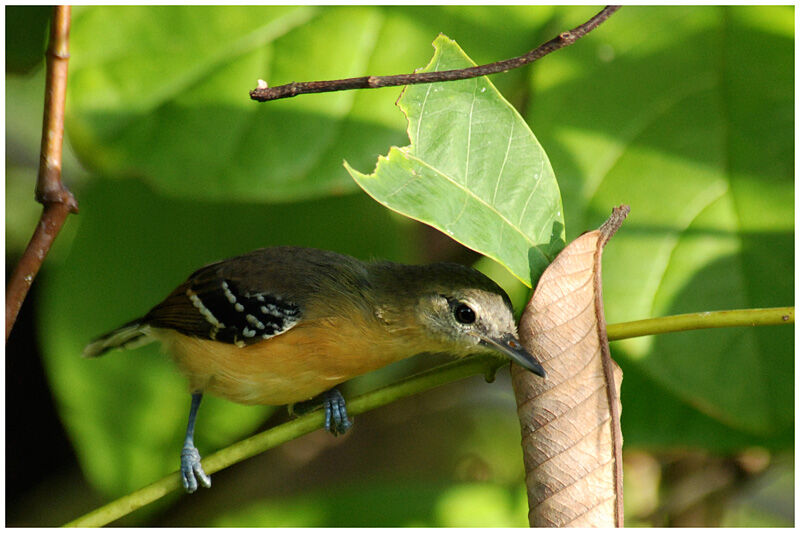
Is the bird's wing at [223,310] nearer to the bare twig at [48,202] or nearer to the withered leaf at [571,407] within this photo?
the bare twig at [48,202]

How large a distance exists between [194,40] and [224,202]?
0.82 m

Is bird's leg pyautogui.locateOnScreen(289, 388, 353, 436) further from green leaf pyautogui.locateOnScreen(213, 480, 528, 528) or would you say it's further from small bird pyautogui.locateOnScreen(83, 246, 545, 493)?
green leaf pyautogui.locateOnScreen(213, 480, 528, 528)

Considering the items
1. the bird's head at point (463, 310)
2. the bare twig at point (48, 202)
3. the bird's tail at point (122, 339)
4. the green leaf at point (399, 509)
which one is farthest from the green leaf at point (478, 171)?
the bird's tail at point (122, 339)

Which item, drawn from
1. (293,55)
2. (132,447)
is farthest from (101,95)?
(132,447)

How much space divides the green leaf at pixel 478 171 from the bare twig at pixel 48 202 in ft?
3.11

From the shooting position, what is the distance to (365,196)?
337 centimetres

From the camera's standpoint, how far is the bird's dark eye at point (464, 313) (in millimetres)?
2658

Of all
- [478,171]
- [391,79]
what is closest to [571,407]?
[478,171]

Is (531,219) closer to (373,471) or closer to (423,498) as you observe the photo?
(423,498)

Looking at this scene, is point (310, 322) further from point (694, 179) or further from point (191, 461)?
point (694, 179)

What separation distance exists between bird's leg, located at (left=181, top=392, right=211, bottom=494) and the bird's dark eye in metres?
0.98

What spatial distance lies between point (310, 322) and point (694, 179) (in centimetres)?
149

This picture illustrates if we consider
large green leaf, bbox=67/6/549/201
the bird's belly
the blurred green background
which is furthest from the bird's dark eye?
large green leaf, bbox=67/6/549/201

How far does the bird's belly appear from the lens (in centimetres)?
287
